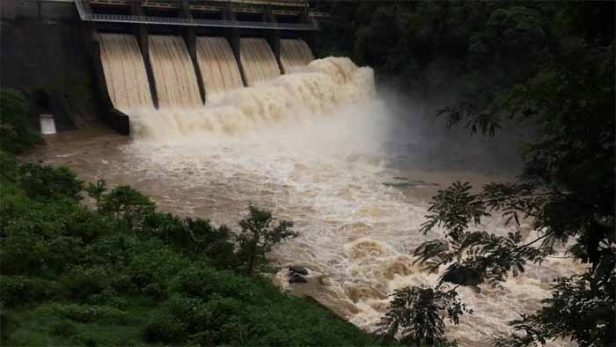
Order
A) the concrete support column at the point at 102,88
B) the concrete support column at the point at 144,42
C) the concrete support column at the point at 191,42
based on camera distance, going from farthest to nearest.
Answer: the concrete support column at the point at 191,42 → the concrete support column at the point at 144,42 → the concrete support column at the point at 102,88

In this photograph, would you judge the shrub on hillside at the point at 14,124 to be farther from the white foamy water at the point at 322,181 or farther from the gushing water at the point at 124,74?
the gushing water at the point at 124,74

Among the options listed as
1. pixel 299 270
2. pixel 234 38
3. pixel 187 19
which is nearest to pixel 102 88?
pixel 187 19

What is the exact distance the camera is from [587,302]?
10.9 feet

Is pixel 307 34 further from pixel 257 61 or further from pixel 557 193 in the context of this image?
pixel 557 193

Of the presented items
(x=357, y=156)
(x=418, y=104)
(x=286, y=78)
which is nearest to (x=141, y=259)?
(x=357, y=156)

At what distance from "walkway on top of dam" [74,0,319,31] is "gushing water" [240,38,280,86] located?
0.62 meters

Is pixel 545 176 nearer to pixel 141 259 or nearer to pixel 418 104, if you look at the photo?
pixel 141 259

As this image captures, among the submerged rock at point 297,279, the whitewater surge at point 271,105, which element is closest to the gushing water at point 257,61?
the whitewater surge at point 271,105

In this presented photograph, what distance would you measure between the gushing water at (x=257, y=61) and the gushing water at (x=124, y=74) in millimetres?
3386

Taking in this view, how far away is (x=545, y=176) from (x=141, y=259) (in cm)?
559

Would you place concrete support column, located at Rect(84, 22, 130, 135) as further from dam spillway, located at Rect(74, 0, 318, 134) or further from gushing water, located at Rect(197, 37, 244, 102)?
gushing water, located at Rect(197, 37, 244, 102)

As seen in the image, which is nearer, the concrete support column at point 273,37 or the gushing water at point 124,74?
the gushing water at point 124,74

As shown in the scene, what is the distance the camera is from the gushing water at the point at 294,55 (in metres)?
21.0

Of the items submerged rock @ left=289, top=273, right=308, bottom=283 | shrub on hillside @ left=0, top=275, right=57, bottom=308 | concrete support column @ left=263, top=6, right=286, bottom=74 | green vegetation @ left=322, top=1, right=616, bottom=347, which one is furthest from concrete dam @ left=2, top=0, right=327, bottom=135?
green vegetation @ left=322, top=1, right=616, bottom=347
